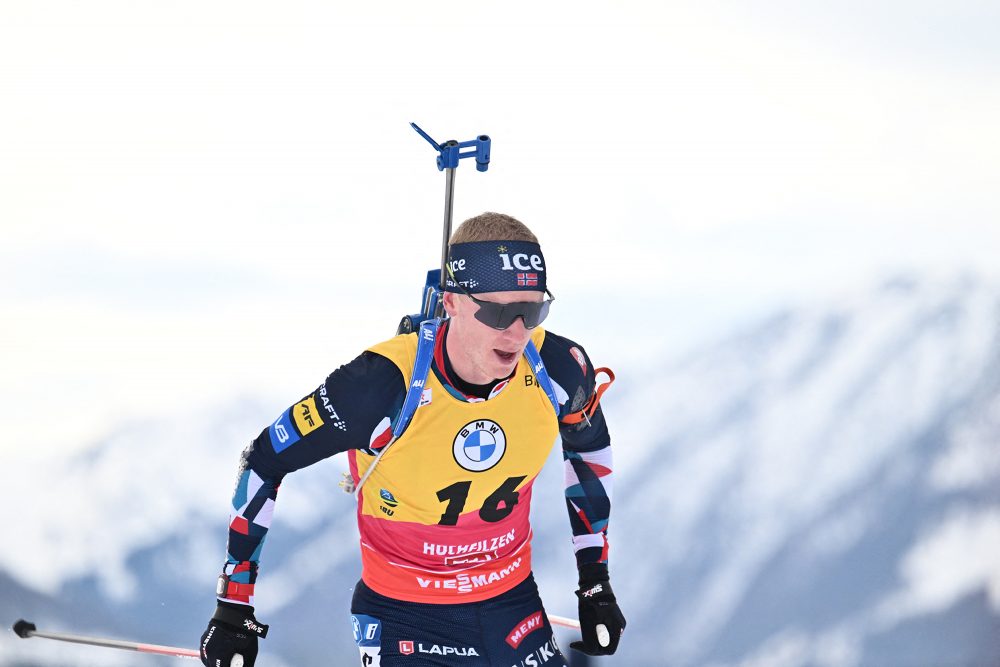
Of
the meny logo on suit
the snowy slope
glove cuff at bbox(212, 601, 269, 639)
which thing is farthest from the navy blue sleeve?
the snowy slope

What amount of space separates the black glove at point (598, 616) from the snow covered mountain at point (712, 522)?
2129 millimetres

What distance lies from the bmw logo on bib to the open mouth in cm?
20

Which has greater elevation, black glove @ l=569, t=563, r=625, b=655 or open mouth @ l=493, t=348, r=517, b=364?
open mouth @ l=493, t=348, r=517, b=364

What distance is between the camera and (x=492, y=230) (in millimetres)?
2631

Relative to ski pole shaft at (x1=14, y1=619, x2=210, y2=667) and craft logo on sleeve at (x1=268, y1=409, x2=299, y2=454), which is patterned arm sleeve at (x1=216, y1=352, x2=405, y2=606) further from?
ski pole shaft at (x1=14, y1=619, x2=210, y2=667)

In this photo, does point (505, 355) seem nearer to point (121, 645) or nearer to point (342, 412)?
point (342, 412)

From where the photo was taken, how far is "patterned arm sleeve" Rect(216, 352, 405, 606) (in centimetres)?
255

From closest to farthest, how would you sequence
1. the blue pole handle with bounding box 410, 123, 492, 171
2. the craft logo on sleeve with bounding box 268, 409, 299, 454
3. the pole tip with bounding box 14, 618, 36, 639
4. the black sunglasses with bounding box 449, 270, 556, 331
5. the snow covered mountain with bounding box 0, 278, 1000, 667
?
the black sunglasses with bounding box 449, 270, 556, 331 → the craft logo on sleeve with bounding box 268, 409, 299, 454 → the blue pole handle with bounding box 410, 123, 492, 171 → the pole tip with bounding box 14, 618, 36, 639 → the snow covered mountain with bounding box 0, 278, 1000, 667

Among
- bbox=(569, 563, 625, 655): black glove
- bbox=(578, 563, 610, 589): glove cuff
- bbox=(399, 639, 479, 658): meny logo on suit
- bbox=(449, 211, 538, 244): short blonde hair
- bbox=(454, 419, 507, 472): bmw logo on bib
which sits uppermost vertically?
bbox=(449, 211, 538, 244): short blonde hair

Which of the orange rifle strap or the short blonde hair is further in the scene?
the orange rifle strap

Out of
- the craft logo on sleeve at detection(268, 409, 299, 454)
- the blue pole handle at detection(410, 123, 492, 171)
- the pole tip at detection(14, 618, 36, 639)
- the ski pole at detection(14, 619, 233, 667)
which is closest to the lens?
the craft logo on sleeve at detection(268, 409, 299, 454)

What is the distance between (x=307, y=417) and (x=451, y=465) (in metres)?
0.38

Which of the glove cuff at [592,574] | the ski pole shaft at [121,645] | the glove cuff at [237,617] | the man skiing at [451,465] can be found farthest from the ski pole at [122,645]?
the glove cuff at [592,574]

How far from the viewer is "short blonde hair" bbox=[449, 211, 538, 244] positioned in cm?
262
